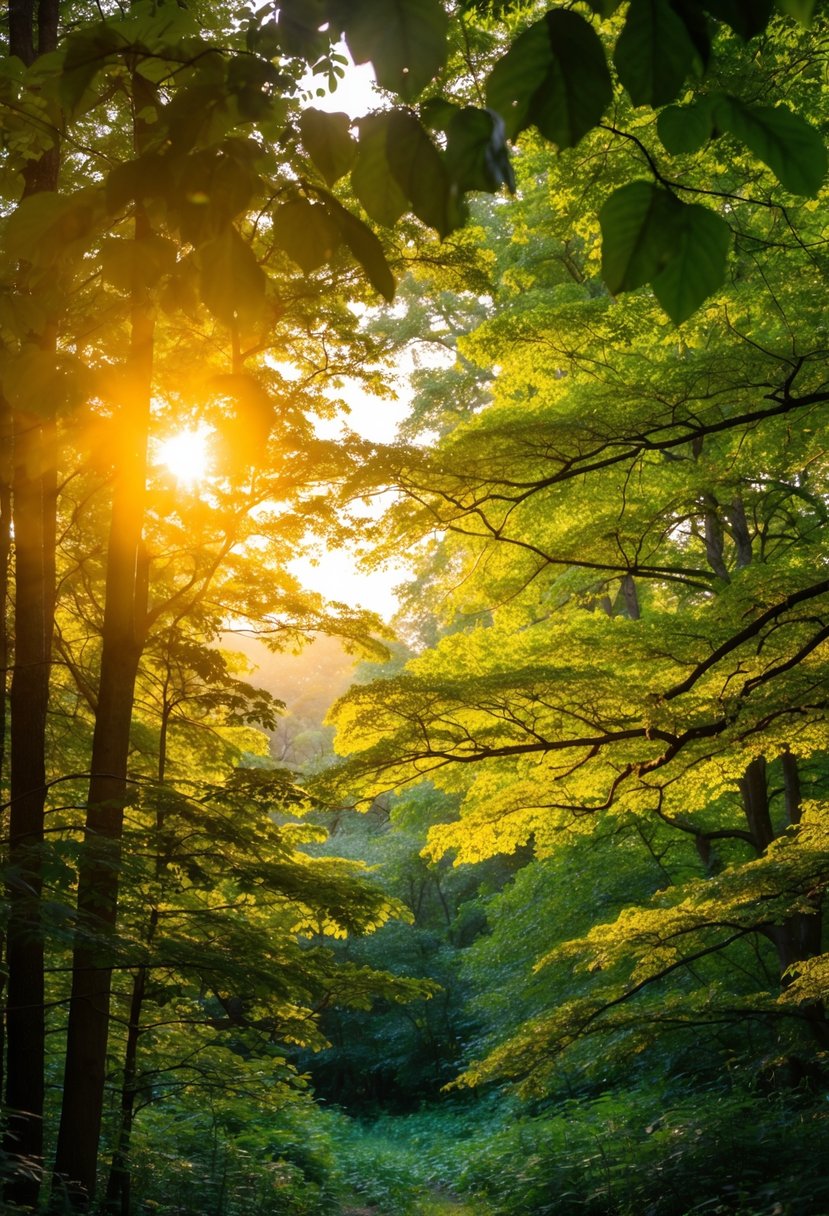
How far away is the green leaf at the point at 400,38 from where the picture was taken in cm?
78

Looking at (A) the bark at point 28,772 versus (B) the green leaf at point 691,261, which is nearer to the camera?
(B) the green leaf at point 691,261

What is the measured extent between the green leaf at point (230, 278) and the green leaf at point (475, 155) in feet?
0.96

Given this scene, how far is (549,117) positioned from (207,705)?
223 inches

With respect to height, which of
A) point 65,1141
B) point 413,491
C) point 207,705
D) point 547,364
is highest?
point 547,364

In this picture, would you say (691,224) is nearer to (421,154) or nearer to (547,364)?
(421,154)

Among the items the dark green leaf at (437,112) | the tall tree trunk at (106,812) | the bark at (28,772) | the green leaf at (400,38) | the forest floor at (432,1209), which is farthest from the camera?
the forest floor at (432,1209)

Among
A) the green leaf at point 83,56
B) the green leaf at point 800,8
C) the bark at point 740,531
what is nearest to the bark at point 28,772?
the green leaf at point 83,56

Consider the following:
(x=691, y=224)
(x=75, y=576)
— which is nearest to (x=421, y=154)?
(x=691, y=224)

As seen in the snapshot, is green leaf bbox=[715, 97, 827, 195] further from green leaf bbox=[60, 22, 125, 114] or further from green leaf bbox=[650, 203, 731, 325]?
green leaf bbox=[60, 22, 125, 114]

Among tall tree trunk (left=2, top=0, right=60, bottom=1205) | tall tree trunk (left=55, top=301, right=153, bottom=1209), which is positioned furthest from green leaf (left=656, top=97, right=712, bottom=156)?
tall tree trunk (left=2, top=0, right=60, bottom=1205)

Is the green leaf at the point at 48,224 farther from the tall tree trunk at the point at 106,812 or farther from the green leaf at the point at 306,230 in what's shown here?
the tall tree trunk at the point at 106,812

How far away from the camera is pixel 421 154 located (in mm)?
930

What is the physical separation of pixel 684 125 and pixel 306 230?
0.44 meters

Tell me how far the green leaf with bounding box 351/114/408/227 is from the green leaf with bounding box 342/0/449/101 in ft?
0.49
